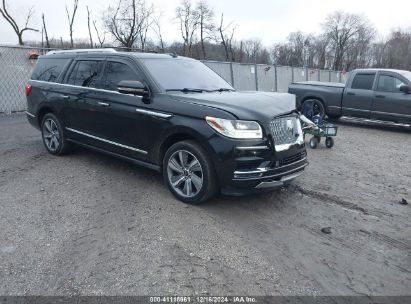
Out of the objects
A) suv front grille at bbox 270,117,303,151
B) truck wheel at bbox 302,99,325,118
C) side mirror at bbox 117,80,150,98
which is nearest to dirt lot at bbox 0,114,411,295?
suv front grille at bbox 270,117,303,151

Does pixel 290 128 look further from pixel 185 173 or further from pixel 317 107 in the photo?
pixel 317 107

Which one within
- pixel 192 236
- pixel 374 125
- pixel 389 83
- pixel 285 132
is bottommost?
pixel 374 125

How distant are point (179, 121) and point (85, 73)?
231 cm

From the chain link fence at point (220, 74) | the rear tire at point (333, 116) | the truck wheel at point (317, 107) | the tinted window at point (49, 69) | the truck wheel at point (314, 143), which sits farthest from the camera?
the truck wheel at point (317, 107)

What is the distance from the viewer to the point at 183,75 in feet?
18.1

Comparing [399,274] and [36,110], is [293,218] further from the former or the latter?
[36,110]

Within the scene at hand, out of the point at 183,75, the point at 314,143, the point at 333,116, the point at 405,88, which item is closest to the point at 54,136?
the point at 183,75

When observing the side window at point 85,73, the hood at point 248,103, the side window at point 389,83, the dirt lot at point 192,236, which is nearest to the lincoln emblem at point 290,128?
the hood at point 248,103

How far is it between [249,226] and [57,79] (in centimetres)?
441

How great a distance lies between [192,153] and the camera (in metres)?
4.52

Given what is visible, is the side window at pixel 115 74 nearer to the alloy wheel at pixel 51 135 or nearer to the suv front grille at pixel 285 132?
the alloy wheel at pixel 51 135

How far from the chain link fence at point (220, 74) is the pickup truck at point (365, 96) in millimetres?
2600

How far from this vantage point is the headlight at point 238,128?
167 inches

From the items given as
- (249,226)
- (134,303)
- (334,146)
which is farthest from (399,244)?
(334,146)
